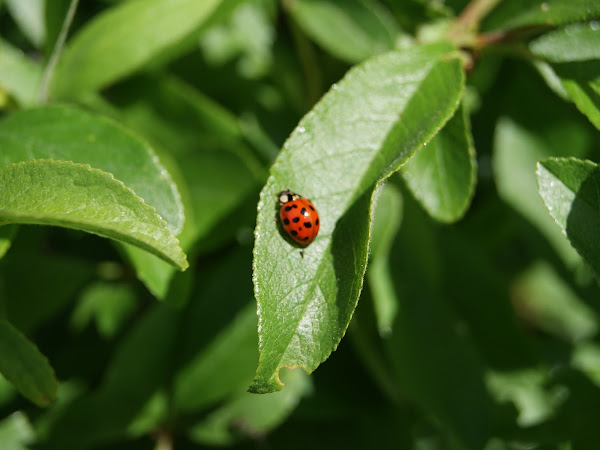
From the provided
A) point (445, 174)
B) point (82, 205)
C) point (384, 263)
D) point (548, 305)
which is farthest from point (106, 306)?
point (548, 305)

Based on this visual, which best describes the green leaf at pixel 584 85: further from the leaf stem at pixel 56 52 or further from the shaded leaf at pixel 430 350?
the leaf stem at pixel 56 52

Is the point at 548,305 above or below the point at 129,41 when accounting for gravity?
below

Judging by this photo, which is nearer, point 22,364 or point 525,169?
point 22,364

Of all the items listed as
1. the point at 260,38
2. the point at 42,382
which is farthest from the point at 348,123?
the point at 260,38

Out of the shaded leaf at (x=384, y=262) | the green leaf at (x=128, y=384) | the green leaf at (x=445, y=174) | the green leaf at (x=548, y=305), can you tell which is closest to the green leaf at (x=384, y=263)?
the shaded leaf at (x=384, y=262)

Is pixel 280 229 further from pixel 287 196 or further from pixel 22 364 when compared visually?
pixel 22 364

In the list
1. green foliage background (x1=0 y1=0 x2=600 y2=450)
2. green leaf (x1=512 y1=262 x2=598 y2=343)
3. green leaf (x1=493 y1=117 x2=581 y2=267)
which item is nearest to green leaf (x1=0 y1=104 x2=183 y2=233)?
green foliage background (x1=0 y1=0 x2=600 y2=450)
